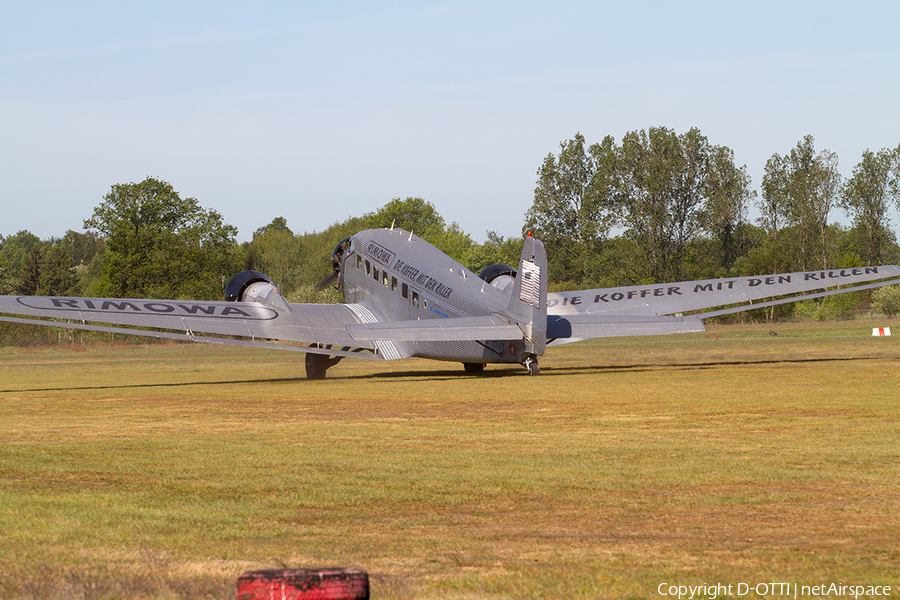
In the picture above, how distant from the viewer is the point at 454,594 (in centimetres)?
560

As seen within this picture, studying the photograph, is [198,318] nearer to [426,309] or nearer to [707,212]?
[426,309]

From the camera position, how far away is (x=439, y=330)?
23.5m

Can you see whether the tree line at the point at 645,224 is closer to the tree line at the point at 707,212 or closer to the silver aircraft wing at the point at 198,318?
the tree line at the point at 707,212

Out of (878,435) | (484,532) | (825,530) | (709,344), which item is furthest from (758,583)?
(709,344)

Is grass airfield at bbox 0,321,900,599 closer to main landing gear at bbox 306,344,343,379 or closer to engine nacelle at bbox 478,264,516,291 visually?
main landing gear at bbox 306,344,343,379

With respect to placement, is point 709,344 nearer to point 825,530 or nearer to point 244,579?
point 825,530

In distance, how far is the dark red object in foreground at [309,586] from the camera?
4793 millimetres

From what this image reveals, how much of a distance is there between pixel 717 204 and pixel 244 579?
308ft

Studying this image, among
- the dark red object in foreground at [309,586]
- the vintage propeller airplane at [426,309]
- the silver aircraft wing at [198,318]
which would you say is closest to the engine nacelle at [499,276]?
the vintage propeller airplane at [426,309]

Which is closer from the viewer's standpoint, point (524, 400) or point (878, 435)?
point (878, 435)

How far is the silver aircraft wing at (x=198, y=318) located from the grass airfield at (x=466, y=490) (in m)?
3.07

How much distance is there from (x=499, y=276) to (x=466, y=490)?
22886mm

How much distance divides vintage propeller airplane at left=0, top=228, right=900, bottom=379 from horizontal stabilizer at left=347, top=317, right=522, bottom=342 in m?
0.03

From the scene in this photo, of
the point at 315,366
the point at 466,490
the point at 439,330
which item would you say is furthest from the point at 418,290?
the point at 466,490
